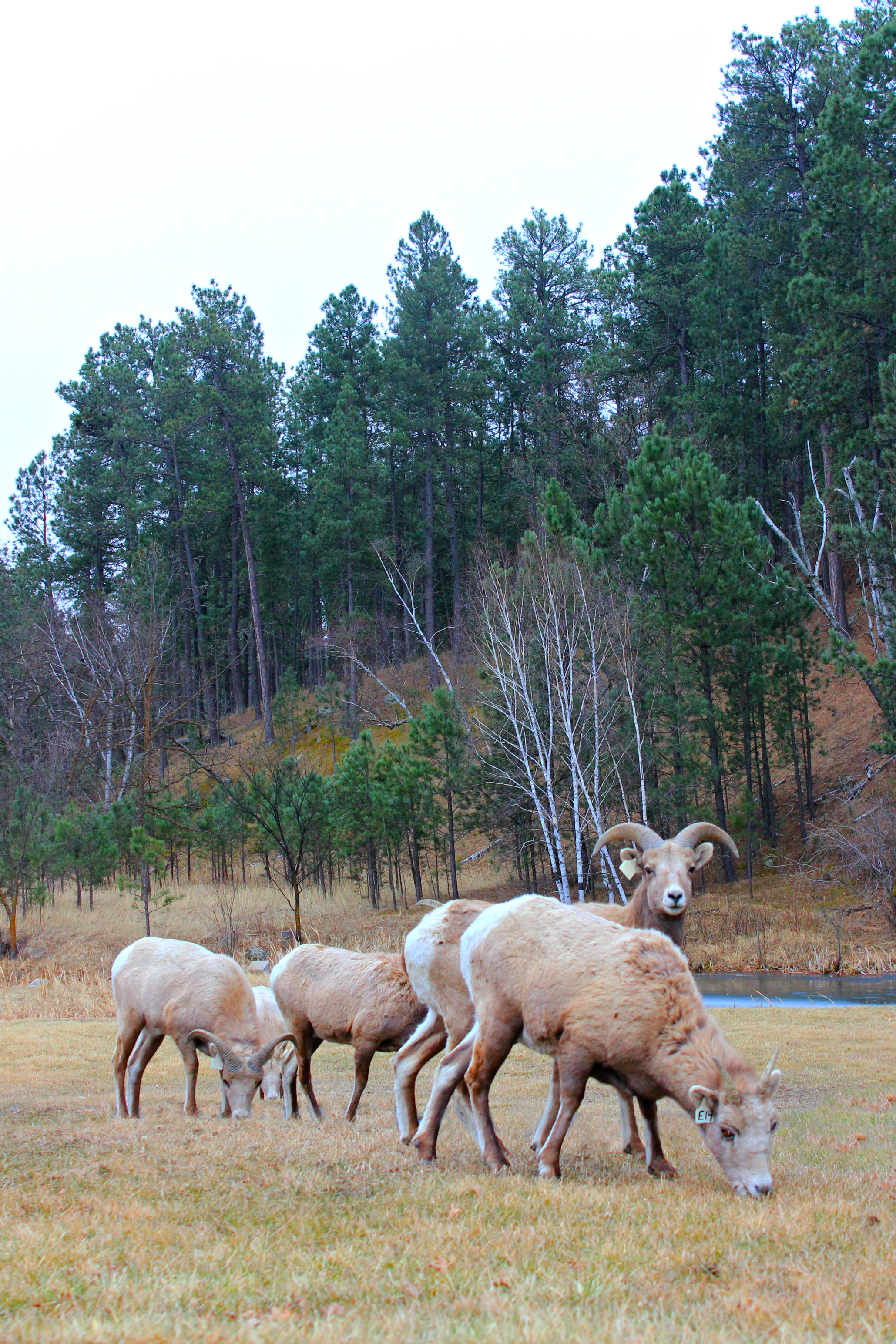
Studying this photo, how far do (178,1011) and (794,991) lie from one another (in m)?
14.0

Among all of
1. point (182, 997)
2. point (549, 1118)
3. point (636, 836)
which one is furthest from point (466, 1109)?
point (182, 997)

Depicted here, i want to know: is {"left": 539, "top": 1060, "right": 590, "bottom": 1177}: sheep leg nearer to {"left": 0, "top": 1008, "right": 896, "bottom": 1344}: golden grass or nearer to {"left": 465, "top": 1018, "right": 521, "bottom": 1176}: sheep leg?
{"left": 0, "top": 1008, "right": 896, "bottom": 1344}: golden grass

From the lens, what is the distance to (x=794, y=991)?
21.1 meters

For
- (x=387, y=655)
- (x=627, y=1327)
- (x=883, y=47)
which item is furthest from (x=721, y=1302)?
(x=387, y=655)

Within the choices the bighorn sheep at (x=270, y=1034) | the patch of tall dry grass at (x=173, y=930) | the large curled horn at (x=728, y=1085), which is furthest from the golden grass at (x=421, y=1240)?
the patch of tall dry grass at (x=173, y=930)

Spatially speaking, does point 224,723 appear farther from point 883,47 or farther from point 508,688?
point 883,47

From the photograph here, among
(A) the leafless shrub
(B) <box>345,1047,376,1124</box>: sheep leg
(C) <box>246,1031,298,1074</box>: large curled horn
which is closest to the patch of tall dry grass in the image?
(C) <box>246,1031,298,1074</box>: large curled horn

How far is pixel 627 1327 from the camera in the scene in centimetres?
388

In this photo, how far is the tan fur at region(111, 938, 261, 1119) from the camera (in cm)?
1071

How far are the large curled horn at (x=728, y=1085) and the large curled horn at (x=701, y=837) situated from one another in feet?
9.84

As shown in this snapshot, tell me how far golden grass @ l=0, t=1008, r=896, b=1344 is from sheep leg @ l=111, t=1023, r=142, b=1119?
1532 mm

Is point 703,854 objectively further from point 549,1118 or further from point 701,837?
point 549,1118

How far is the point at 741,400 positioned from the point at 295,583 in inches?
999

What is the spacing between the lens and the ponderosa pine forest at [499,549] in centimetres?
2775
